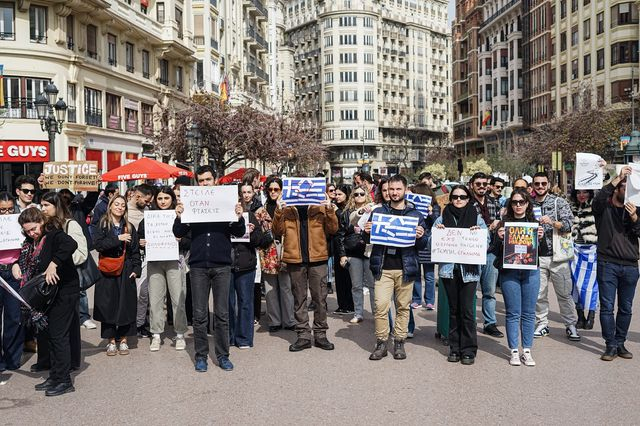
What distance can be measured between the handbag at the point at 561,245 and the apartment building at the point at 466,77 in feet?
265

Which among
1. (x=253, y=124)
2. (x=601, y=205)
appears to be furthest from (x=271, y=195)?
(x=253, y=124)

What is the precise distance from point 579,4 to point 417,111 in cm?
5321

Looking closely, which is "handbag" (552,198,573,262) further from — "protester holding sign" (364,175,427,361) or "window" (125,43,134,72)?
"window" (125,43,134,72)

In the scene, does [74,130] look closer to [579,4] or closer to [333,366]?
[333,366]

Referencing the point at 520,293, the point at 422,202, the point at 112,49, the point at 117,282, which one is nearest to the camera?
the point at 520,293

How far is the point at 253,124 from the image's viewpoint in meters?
39.1

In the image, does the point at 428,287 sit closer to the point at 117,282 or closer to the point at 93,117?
the point at 117,282

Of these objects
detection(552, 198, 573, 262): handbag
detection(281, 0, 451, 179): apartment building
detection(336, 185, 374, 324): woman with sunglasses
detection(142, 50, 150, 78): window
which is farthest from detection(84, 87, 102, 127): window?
detection(281, 0, 451, 179): apartment building

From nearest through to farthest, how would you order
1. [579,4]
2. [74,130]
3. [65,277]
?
[65,277]
[74,130]
[579,4]

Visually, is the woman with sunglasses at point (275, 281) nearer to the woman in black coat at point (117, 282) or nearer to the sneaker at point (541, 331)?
the woman in black coat at point (117, 282)

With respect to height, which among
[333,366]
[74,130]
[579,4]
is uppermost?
[579,4]

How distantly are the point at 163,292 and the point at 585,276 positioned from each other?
5.57 metres

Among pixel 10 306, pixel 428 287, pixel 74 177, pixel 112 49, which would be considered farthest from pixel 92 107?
pixel 10 306

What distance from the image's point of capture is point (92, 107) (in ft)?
113
